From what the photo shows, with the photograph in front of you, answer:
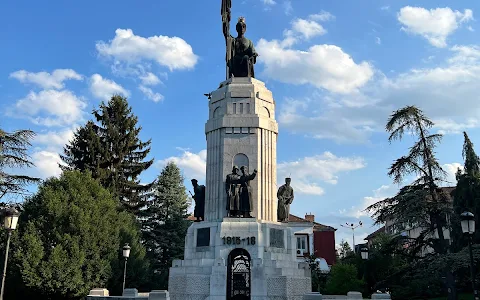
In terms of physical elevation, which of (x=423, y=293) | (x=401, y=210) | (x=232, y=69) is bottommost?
(x=423, y=293)

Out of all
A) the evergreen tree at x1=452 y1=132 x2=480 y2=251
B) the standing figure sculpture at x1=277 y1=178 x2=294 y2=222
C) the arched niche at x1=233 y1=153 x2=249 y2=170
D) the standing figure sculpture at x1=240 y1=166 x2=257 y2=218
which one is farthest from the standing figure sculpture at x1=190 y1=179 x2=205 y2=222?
the evergreen tree at x1=452 y1=132 x2=480 y2=251

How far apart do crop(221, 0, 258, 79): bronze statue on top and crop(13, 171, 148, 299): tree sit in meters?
11.8

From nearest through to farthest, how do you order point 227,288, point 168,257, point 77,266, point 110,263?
point 227,288
point 77,266
point 110,263
point 168,257

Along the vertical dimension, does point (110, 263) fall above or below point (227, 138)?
below

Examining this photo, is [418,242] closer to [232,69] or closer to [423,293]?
[423,293]

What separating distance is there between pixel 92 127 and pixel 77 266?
50.9 ft

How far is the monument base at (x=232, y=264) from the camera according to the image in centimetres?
1759

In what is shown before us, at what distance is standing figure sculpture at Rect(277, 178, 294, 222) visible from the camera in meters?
21.5

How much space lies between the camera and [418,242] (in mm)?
23156

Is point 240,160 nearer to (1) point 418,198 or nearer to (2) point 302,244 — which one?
(1) point 418,198

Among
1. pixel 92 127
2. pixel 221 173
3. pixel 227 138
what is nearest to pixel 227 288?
pixel 221 173

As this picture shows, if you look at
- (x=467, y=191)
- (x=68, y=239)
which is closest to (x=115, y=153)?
(x=68, y=239)

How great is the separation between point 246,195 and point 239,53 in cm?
756

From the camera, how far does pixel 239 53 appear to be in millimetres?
22922
